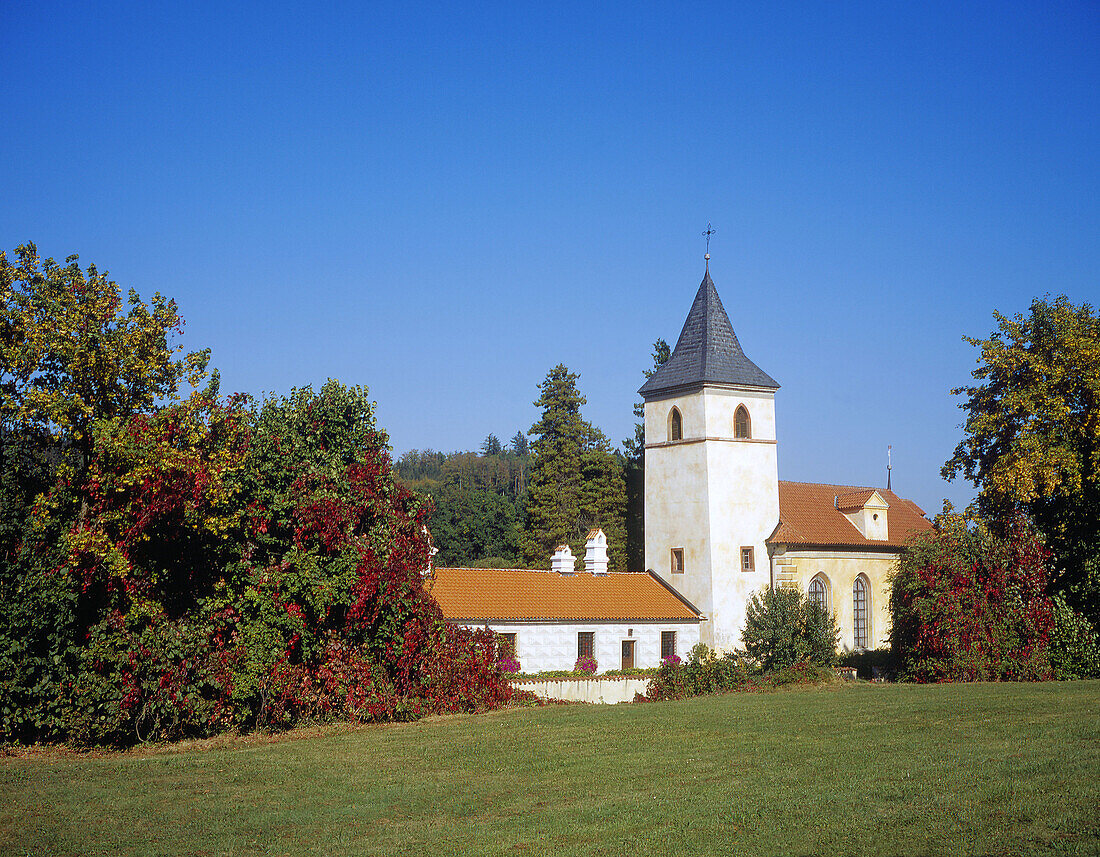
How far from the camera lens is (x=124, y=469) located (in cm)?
1931

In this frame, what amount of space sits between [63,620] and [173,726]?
3.01 m

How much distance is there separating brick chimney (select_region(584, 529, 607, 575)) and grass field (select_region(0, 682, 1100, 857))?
1814cm

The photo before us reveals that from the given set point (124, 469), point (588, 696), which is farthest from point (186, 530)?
point (588, 696)

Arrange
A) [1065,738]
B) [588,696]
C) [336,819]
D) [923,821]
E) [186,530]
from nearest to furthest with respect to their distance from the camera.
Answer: [923,821], [336,819], [1065,738], [186,530], [588,696]

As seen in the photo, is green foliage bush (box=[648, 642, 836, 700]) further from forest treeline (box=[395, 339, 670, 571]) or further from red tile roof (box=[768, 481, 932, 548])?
forest treeline (box=[395, 339, 670, 571])

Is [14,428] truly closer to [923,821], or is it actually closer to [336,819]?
[336,819]

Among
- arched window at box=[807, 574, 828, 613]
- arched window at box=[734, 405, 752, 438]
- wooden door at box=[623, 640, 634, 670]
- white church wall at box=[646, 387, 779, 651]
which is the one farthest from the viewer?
arched window at box=[734, 405, 752, 438]

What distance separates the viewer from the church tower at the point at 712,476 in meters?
39.5

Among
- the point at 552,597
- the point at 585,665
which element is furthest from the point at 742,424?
the point at 585,665

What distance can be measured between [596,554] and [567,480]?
1668cm

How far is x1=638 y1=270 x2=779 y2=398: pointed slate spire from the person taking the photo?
40750 mm

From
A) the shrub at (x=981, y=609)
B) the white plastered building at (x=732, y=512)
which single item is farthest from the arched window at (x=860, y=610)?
the shrub at (x=981, y=609)

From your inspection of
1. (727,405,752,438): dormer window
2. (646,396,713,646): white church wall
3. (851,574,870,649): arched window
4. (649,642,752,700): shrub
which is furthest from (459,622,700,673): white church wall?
(727,405,752,438): dormer window

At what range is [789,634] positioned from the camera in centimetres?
3472
